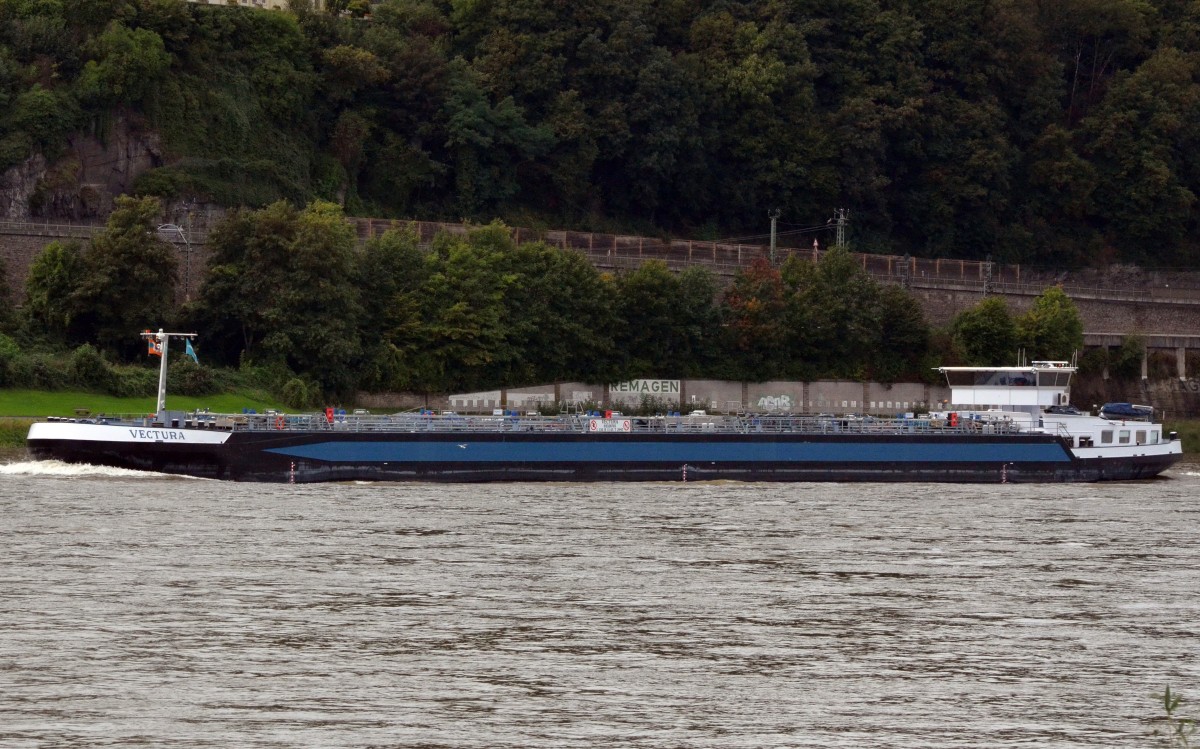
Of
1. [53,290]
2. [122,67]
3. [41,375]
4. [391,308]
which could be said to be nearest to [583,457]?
[41,375]

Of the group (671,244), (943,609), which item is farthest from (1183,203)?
(943,609)

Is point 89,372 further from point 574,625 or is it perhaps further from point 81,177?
point 574,625

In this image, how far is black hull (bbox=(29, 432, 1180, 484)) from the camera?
55656 mm

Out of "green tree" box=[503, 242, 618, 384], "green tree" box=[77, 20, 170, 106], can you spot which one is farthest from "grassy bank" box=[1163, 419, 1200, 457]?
"green tree" box=[77, 20, 170, 106]

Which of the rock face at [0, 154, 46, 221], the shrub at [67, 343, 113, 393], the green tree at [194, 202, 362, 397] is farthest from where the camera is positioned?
the rock face at [0, 154, 46, 221]

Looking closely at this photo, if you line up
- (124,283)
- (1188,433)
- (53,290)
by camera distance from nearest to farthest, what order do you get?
(124,283), (53,290), (1188,433)

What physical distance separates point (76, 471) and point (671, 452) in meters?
20.2

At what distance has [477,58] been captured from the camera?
110 meters

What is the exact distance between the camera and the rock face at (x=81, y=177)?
8938 cm

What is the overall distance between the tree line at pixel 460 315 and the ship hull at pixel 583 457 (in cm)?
1884

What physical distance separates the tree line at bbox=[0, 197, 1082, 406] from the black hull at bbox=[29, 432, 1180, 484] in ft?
62.0

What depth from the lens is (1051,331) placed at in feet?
318

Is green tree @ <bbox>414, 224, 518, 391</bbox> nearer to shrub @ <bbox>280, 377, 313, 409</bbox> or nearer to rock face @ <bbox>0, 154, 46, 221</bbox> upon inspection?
shrub @ <bbox>280, 377, 313, 409</bbox>

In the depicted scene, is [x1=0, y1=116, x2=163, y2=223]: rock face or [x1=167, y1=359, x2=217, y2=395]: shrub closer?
[x1=167, y1=359, x2=217, y2=395]: shrub
